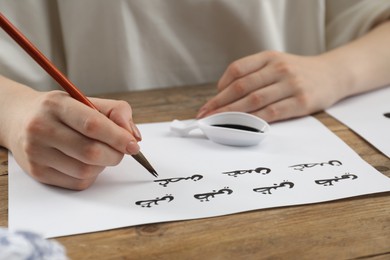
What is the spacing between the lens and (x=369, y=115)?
890mm

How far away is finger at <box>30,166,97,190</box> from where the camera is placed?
64cm

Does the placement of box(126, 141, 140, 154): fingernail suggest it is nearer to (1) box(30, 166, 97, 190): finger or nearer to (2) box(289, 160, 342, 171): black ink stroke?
(1) box(30, 166, 97, 190): finger

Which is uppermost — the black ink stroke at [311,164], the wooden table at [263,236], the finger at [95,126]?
the finger at [95,126]

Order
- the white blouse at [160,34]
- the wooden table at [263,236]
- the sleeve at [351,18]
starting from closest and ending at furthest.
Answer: the wooden table at [263,236]
the white blouse at [160,34]
the sleeve at [351,18]

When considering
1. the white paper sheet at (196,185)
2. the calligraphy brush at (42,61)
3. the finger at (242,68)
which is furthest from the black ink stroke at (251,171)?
the finger at (242,68)

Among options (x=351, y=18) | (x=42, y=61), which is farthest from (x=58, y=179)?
(x=351, y=18)

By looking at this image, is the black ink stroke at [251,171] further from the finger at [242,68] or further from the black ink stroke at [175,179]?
the finger at [242,68]

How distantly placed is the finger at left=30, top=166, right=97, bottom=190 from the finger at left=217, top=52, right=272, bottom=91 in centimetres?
33

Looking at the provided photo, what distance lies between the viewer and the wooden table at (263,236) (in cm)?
53

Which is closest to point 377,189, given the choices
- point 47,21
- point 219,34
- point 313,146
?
point 313,146

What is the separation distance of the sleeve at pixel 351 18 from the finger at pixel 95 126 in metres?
0.70

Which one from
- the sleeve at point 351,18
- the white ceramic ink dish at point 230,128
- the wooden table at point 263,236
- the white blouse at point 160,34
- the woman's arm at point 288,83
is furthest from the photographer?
the sleeve at point 351,18

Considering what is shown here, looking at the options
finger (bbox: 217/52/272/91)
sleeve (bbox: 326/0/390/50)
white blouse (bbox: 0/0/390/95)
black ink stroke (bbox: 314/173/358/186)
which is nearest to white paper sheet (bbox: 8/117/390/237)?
black ink stroke (bbox: 314/173/358/186)

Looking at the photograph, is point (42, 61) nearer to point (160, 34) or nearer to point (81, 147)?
point (81, 147)
